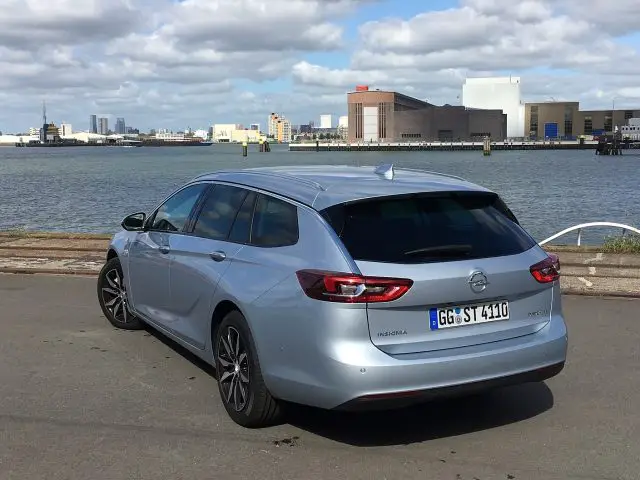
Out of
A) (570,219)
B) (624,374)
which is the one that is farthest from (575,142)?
(624,374)

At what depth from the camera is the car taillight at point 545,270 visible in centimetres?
435

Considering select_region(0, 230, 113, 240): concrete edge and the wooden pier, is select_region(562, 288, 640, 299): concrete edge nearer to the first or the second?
select_region(0, 230, 113, 240): concrete edge

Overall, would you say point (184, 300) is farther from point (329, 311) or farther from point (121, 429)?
point (329, 311)

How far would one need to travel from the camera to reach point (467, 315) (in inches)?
161

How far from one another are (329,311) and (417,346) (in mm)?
532

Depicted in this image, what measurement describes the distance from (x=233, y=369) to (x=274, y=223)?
0.99 metres

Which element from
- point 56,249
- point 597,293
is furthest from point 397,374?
point 56,249

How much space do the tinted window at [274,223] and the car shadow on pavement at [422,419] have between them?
1.15 m

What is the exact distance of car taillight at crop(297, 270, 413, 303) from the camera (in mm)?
3857

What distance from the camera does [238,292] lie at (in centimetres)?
452

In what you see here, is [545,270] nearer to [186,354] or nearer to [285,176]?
[285,176]

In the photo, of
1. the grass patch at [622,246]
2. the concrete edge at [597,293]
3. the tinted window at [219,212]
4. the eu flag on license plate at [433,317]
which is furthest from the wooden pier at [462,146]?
the eu flag on license plate at [433,317]

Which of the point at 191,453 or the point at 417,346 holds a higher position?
the point at 417,346

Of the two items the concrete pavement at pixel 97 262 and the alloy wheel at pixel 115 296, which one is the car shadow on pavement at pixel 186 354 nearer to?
the alloy wheel at pixel 115 296
